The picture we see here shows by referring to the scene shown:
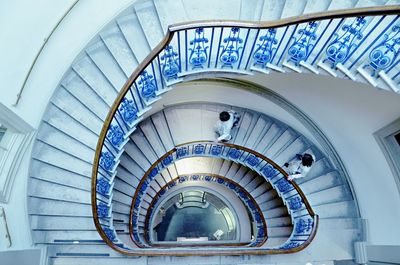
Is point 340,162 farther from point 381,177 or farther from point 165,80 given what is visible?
point 165,80

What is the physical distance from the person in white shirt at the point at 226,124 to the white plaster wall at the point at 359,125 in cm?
101

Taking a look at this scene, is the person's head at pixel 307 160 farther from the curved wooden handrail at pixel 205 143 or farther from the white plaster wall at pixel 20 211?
the white plaster wall at pixel 20 211

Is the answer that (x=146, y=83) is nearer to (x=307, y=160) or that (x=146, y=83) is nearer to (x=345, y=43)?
(x=345, y=43)

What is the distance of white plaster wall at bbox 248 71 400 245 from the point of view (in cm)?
627

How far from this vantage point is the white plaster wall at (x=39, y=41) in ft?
16.1

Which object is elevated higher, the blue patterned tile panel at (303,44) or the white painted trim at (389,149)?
the blue patterned tile panel at (303,44)

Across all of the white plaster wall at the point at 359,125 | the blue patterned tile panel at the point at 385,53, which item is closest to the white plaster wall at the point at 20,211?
the white plaster wall at the point at 359,125

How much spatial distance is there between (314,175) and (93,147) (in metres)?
5.20

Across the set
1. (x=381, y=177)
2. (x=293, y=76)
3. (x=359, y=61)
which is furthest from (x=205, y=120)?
(x=359, y=61)

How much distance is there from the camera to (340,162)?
8.20 meters

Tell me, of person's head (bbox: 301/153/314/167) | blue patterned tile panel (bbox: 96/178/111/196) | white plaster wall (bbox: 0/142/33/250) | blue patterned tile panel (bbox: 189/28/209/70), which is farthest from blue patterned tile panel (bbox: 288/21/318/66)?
white plaster wall (bbox: 0/142/33/250)

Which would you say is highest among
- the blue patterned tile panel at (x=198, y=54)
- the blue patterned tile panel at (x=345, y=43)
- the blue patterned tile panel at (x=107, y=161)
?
the blue patterned tile panel at (x=198, y=54)

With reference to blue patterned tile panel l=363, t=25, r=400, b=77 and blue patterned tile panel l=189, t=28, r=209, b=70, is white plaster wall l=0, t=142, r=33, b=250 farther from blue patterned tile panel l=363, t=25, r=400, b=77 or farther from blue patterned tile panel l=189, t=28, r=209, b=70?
blue patterned tile panel l=363, t=25, r=400, b=77

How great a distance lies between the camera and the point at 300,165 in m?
8.12
